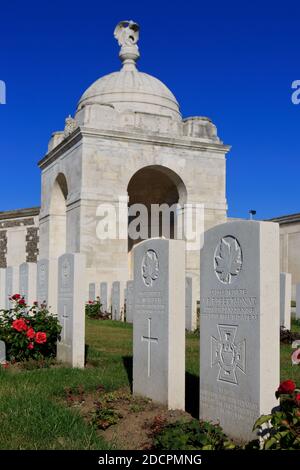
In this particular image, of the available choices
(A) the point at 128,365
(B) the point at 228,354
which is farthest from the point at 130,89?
(B) the point at 228,354

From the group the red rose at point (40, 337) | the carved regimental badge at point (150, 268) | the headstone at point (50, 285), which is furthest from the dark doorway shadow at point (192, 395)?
the headstone at point (50, 285)

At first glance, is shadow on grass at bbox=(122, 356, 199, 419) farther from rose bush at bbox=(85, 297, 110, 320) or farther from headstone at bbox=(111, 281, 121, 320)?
rose bush at bbox=(85, 297, 110, 320)

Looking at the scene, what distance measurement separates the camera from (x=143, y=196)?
24.5 m

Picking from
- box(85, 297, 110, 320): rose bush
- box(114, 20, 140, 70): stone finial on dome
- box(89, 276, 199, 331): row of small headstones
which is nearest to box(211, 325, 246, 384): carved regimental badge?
box(89, 276, 199, 331): row of small headstones

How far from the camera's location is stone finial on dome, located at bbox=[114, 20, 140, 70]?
22531 millimetres

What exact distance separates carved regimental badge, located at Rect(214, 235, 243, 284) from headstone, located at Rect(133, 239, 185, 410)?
2.95 feet

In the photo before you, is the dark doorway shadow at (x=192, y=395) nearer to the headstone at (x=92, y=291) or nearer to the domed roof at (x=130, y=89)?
the headstone at (x=92, y=291)

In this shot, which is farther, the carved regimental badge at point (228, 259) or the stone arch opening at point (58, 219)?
the stone arch opening at point (58, 219)

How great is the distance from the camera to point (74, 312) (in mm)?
7840

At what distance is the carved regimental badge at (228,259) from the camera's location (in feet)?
14.8

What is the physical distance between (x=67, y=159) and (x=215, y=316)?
16101 mm

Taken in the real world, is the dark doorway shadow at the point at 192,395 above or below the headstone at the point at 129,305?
below
